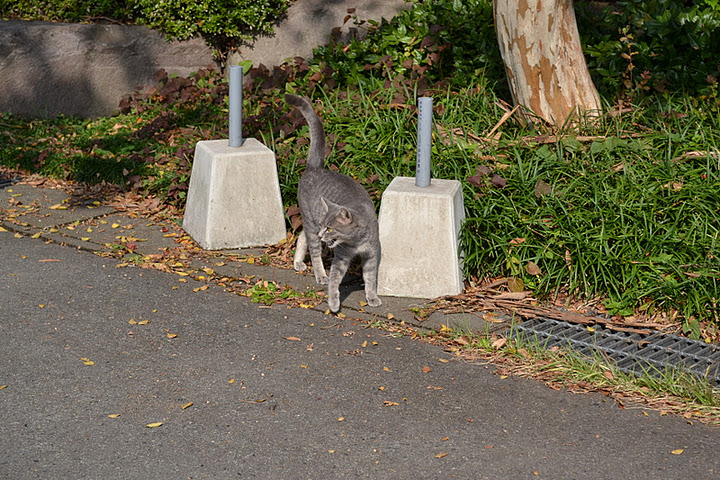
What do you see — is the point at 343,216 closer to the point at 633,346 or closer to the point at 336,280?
the point at 336,280

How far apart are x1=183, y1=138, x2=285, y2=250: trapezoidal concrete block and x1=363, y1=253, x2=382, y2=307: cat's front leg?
1258 mm

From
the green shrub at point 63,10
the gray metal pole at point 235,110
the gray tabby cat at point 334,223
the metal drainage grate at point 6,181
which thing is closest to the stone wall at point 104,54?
the green shrub at point 63,10

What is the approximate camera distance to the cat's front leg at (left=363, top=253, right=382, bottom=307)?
539 centimetres

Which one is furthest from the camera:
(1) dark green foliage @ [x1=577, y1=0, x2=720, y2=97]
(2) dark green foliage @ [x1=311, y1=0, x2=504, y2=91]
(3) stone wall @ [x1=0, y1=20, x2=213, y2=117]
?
(3) stone wall @ [x1=0, y1=20, x2=213, y2=117]

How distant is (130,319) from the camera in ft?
16.7

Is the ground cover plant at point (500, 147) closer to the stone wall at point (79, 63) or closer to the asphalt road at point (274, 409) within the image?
the stone wall at point (79, 63)

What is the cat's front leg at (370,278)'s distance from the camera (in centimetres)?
539

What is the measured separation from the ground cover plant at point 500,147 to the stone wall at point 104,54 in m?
0.25

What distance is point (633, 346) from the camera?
4805 mm

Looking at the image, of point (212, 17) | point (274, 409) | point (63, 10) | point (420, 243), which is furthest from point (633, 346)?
point (63, 10)

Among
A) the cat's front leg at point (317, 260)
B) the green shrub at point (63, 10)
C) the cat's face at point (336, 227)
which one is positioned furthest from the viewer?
the green shrub at point (63, 10)

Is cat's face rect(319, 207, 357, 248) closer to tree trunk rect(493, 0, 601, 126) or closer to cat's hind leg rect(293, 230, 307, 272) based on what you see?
cat's hind leg rect(293, 230, 307, 272)

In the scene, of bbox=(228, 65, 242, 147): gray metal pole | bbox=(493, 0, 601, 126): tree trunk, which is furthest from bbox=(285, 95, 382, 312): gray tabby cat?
bbox=(493, 0, 601, 126): tree trunk

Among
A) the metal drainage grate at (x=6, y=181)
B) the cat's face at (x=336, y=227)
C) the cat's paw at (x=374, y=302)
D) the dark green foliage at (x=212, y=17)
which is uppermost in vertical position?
the dark green foliage at (x=212, y=17)
